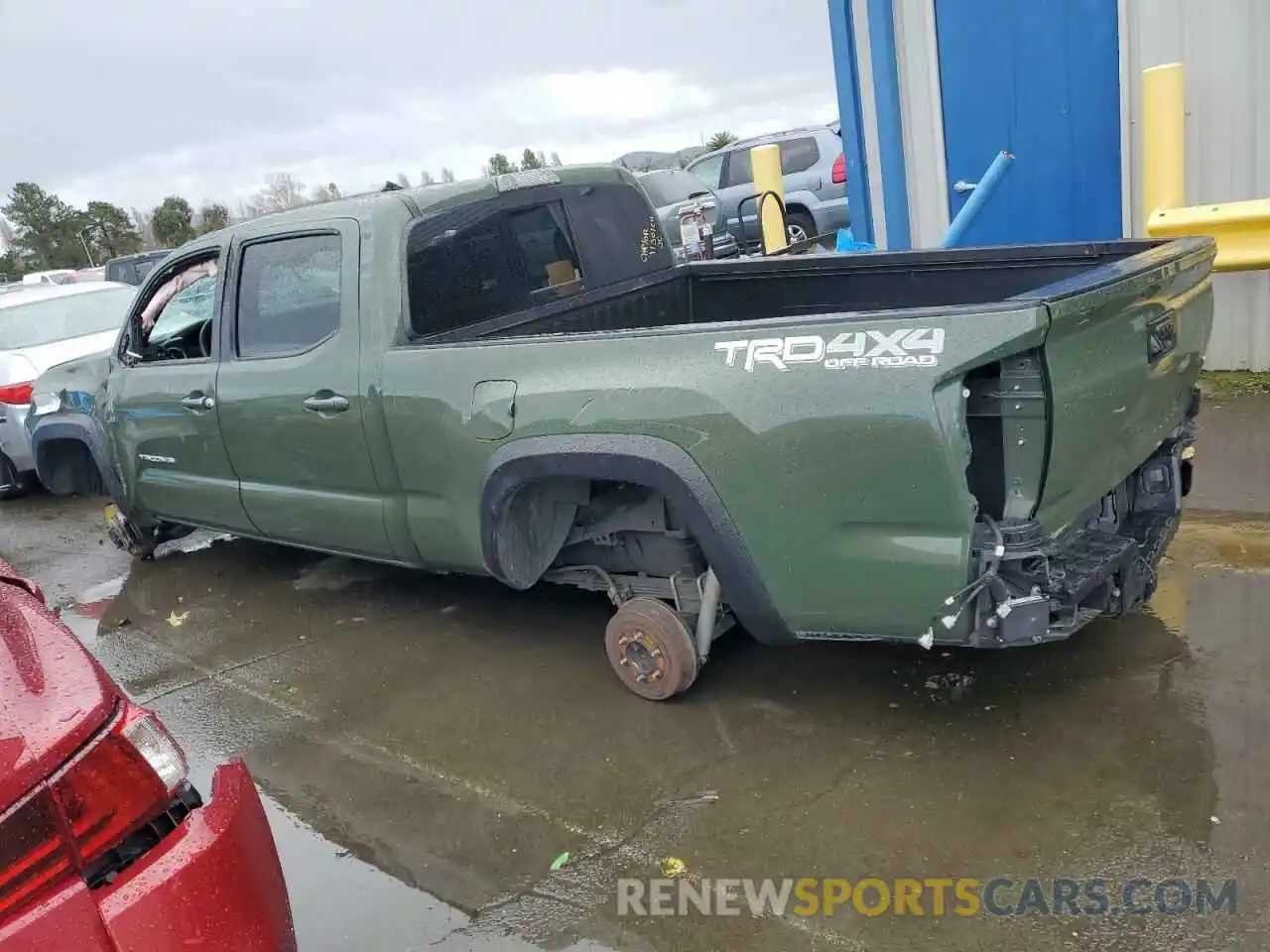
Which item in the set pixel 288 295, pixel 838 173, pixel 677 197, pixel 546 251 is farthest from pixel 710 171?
pixel 288 295

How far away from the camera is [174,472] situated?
17.6ft

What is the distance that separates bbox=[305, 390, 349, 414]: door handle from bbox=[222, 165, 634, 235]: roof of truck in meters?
0.71

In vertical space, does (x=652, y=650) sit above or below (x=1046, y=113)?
below

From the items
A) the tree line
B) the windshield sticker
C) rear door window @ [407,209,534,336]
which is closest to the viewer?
the windshield sticker

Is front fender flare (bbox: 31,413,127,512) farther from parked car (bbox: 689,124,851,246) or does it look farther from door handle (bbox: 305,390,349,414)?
parked car (bbox: 689,124,851,246)

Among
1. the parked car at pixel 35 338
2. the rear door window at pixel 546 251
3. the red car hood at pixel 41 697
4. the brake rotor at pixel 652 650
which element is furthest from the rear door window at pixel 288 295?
the parked car at pixel 35 338

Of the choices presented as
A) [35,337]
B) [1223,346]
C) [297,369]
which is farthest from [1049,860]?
[35,337]

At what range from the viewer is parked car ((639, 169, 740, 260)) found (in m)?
14.5

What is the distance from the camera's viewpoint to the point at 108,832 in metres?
1.80

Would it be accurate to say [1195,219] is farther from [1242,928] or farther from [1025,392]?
[1242,928]

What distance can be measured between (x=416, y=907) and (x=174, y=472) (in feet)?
10.5

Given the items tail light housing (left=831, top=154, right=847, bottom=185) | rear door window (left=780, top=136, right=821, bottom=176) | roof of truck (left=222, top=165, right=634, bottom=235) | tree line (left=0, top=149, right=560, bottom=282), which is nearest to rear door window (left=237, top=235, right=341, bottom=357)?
roof of truck (left=222, top=165, right=634, bottom=235)

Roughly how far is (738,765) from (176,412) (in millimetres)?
3297

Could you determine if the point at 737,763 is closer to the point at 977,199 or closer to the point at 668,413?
the point at 668,413
